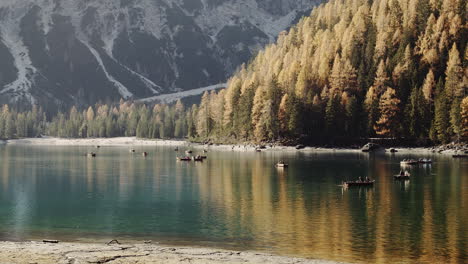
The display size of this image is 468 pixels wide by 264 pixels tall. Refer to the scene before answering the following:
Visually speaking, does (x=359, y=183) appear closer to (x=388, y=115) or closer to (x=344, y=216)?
(x=344, y=216)

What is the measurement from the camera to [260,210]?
71.6 metres

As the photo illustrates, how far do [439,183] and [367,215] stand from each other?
36859mm

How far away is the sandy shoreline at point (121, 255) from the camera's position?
4203 centimetres

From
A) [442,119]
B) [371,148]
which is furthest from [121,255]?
[371,148]

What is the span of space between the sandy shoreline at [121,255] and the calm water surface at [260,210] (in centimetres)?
509

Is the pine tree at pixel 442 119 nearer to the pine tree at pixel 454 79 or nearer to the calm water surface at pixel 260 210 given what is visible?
the pine tree at pixel 454 79

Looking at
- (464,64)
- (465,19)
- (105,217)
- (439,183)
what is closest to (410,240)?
(105,217)

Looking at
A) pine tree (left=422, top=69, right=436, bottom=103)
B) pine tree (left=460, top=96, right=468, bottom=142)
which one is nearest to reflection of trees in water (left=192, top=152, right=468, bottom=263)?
pine tree (left=460, top=96, right=468, bottom=142)

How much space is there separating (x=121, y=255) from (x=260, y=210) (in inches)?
1196

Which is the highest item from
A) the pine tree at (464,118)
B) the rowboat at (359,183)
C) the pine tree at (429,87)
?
the pine tree at (429,87)

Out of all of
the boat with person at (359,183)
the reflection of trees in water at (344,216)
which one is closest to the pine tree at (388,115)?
the reflection of trees in water at (344,216)

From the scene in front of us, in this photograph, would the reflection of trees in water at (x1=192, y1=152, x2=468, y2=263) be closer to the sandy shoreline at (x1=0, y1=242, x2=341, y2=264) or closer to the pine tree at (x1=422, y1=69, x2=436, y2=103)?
the sandy shoreline at (x1=0, y1=242, x2=341, y2=264)

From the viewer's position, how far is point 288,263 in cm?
Result: 4234

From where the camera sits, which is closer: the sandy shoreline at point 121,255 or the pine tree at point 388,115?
the sandy shoreline at point 121,255
